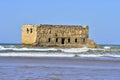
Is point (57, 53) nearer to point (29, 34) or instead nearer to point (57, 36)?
point (29, 34)

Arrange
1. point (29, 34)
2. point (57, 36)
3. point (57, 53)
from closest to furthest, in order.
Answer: point (57, 53) < point (29, 34) < point (57, 36)

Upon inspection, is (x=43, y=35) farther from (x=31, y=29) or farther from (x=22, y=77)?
(x=22, y=77)

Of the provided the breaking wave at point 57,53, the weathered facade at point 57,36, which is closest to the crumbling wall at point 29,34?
the weathered facade at point 57,36

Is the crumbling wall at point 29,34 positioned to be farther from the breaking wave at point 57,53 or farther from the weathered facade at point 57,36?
the breaking wave at point 57,53

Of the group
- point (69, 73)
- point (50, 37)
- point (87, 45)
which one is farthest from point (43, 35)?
point (69, 73)

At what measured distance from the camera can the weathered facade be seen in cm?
6462

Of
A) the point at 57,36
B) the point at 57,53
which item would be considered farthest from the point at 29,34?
the point at 57,53

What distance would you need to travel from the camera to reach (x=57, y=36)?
65750 millimetres

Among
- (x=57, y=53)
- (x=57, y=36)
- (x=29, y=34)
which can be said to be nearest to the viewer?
(x=57, y=53)

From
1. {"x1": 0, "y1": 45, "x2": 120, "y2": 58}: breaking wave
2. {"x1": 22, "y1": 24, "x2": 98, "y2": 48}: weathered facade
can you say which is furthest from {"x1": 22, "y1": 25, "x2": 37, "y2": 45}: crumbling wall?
{"x1": 0, "y1": 45, "x2": 120, "y2": 58}: breaking wave

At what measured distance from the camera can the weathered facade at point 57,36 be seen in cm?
6462

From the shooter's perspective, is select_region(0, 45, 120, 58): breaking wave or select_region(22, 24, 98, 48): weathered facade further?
select_region(22, 24, 98, 48): weathered facade

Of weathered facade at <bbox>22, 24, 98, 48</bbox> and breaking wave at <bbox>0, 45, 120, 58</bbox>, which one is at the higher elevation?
weathered facade at <bbox>22, 24, 98, 48</bbox>

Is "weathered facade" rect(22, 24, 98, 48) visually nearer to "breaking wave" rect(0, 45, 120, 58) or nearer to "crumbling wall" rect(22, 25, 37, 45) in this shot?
"crumbling wall" rect(22, 25, 37, 45)
